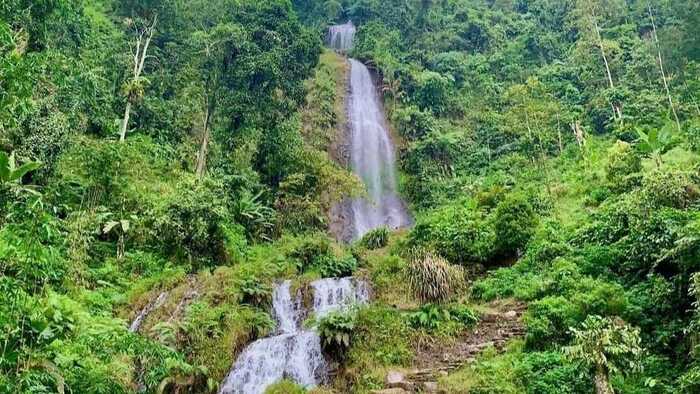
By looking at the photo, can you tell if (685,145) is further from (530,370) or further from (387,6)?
(387,6)

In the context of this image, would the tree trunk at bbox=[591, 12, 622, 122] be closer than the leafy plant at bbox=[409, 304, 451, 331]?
No

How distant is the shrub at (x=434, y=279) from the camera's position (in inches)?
545

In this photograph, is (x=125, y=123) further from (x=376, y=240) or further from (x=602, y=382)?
(x=602, y=382)

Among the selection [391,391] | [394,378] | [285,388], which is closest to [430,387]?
[391,391]

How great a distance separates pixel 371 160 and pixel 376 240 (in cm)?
1003

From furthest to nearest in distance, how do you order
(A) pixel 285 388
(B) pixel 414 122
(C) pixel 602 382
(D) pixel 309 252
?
(B) pixel 414 122, (D) pixel 309 252, (A) pixel 285 388, (C) pixel 602 382

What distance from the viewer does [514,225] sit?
14.7m

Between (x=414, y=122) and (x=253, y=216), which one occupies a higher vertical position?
(x=414, y=122)

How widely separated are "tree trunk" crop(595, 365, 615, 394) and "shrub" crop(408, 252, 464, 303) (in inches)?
247

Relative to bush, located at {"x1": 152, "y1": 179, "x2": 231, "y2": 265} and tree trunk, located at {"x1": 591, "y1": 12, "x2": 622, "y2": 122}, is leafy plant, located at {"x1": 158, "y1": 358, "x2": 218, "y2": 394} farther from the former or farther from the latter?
tree trunk, located at {"x1": 591, "y1": 12, "x2": 622, "y2": 122}

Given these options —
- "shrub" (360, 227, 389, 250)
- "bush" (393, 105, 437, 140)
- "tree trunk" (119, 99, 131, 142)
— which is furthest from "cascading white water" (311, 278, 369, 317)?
"bush" (393, 105, 437, 140)

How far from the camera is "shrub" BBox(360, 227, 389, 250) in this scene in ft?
63.6

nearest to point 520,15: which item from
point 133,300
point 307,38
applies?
point 307,38

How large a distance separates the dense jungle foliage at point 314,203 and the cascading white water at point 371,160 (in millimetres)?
864
